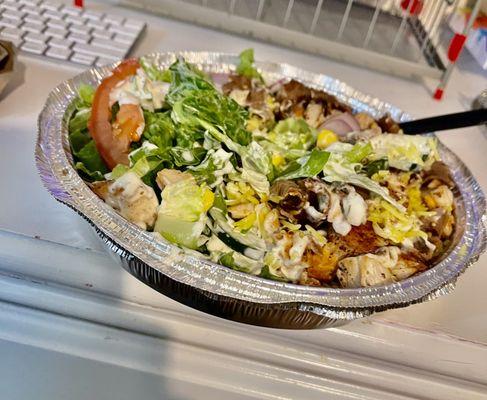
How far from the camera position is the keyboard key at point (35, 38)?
3.34 ft

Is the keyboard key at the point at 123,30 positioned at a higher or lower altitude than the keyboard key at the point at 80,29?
higher

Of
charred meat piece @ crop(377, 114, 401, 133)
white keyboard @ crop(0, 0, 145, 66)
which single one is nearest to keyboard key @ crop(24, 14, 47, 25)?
white keyboard @ crop(0, 0, 145, 66)

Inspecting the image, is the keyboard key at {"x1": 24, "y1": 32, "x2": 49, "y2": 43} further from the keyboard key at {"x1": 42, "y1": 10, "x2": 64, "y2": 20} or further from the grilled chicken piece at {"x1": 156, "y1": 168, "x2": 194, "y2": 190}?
the grilled chicken piece at {"x1": 156, "y1": 168, "x2": 194, "y2": 190}

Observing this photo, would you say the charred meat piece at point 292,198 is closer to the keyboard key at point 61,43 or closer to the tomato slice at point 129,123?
the tomato slice at point 129,123

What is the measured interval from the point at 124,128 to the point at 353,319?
41cm

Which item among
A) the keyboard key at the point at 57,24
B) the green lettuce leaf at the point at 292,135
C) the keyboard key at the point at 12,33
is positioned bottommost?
the keyboard key at the point at 12,33

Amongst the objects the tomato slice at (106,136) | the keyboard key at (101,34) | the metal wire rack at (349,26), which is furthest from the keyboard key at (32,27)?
the tomato slice at (106,136)

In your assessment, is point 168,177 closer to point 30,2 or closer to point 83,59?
point 83,59

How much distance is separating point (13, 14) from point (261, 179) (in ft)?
2.38

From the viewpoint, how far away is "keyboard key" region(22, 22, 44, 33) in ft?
3.43

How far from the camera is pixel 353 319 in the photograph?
0.63 metres

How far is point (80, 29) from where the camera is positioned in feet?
3.61

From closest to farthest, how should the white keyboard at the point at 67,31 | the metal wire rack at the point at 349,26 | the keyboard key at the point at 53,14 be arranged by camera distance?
the white keyboard at the point at 67,31 → the keyboard key at the point at 53,14 → the metal wire rack at the point at 349,26

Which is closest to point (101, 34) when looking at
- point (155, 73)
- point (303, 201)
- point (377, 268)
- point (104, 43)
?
point (104, 43)
